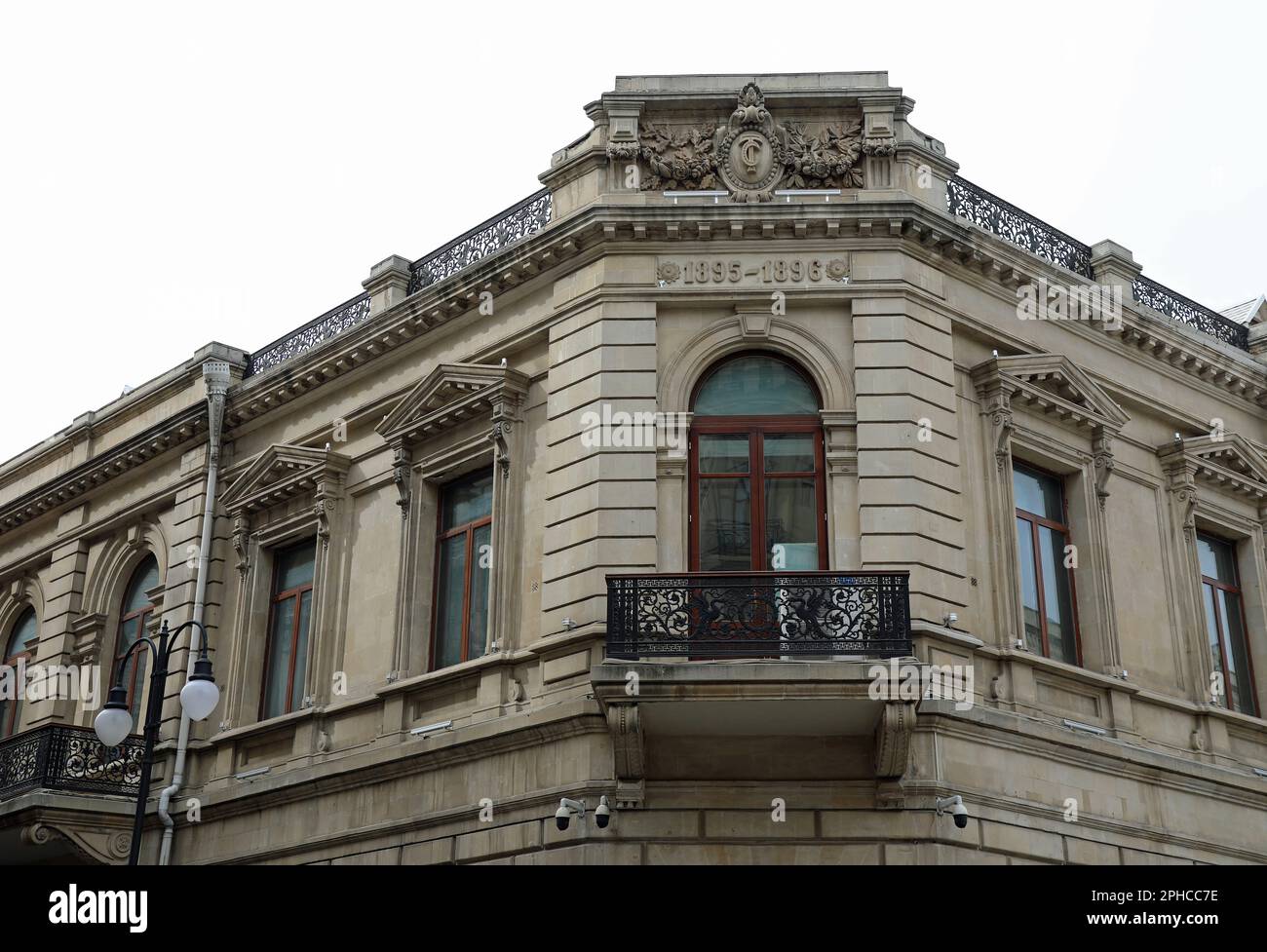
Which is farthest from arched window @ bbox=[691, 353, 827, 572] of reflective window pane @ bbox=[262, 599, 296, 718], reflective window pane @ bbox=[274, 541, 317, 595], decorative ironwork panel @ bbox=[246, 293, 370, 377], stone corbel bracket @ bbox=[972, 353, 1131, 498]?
reflective window pane @ bbox=[262, 599, 296, 718]

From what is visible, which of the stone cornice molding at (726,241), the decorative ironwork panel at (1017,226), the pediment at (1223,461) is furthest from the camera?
the pediment at (1223,461)

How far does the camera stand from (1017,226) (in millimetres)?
20234

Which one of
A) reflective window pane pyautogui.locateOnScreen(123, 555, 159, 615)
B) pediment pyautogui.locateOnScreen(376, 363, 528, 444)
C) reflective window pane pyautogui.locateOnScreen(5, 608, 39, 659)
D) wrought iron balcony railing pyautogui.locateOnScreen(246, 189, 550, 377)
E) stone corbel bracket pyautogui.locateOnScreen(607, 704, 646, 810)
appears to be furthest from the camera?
reflective window pane pyautogui.locateOnScreen(5, 608, 39, 659)

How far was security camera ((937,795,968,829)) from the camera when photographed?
50.2ft

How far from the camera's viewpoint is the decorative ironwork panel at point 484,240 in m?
20.0

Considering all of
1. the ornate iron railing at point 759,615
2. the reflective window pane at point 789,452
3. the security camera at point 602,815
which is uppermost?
the reflective window pane at point 789,452

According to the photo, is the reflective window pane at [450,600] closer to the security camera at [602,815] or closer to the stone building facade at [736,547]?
the stone building facade at [736,547]

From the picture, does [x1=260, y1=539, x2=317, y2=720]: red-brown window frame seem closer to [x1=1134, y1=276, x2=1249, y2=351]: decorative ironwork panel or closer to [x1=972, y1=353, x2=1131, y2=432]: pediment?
[x1=972, y1=353, x2=1131, y2=432]: pediment

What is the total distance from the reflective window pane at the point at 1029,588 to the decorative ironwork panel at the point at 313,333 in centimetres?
1015

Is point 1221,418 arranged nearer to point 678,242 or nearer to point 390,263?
point 678,242

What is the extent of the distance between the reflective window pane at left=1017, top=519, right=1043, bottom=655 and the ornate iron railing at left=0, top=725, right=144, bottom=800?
507 inches

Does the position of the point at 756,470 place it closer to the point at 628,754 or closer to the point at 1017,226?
the point at 628,754

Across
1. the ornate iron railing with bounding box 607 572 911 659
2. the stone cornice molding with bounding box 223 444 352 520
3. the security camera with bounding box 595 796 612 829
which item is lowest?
the security camera with bounding box 595 796 612 829

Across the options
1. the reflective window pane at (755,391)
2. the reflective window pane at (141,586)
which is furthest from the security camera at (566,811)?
the reflective window pane at (141,586)
